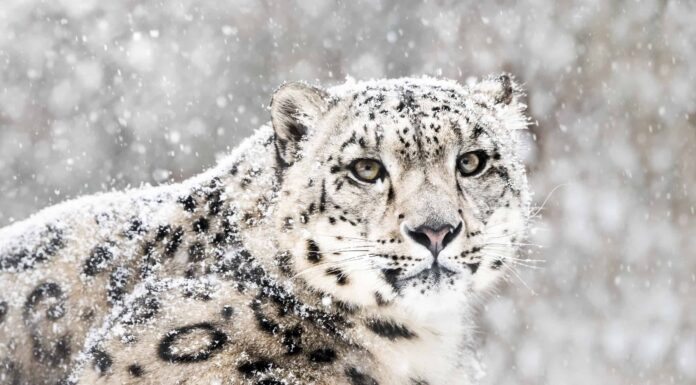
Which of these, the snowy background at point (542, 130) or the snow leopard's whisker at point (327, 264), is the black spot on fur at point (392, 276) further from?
the snowy background at point (542, 130)

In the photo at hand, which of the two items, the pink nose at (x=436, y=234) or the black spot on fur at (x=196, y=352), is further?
the pink nose at (x=436, y=234)

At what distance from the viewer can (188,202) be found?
14.7 ft

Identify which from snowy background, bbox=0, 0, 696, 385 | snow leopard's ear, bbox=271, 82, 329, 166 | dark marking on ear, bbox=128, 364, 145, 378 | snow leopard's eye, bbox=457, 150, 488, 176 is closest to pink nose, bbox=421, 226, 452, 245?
snow leopard's eye, bbox=457, 150, 488, 176

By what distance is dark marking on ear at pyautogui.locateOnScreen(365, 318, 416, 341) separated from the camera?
4277 millimetres

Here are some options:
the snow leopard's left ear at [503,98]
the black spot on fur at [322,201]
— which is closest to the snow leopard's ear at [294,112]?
the black spot on fur at [322,201]

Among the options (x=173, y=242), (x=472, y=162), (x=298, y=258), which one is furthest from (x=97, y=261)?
(x=472, y=162)

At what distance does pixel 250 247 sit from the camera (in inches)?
167

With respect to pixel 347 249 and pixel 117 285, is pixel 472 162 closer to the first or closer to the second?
pixel 347 249

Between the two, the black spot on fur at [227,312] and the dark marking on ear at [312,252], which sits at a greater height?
the dark marking on ear at [312,252]

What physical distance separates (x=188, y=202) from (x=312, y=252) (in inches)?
29.4

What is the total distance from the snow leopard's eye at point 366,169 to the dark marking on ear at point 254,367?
38.7 inches

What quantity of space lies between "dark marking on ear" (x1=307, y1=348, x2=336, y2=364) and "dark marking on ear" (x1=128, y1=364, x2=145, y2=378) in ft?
2.40

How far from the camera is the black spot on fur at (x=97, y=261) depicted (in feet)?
14.5

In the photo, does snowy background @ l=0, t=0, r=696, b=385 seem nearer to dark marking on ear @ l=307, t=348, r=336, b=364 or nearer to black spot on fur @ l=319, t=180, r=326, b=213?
black spot on fur @ l=319, t=180, r=326, b=213
